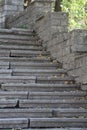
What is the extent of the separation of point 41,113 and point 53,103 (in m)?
0.52

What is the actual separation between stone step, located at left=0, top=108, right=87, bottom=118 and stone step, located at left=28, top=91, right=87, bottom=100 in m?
0.65

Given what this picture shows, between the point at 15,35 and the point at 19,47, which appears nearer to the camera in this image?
the point at 19,47

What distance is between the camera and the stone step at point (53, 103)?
333 inches

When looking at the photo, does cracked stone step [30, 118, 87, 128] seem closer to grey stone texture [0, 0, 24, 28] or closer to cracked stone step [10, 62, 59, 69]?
cracked stone step [10, 62, 59, 69]

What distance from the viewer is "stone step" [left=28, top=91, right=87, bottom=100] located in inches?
346

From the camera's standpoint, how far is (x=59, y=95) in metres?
8.93

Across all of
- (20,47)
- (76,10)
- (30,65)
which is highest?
(76,10)

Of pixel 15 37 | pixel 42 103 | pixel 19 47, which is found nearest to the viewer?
pixel 42 103

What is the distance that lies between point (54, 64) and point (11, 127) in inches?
132

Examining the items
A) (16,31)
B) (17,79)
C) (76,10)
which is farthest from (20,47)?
(76,10)

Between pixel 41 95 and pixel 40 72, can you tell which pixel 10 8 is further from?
pixel 41 95

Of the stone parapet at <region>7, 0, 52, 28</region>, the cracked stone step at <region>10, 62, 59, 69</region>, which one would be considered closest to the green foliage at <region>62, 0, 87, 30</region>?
the stone parapet at <region>7, 0, 52, 28</region>

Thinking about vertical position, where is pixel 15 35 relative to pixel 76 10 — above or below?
below

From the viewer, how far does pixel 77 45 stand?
9875mm
